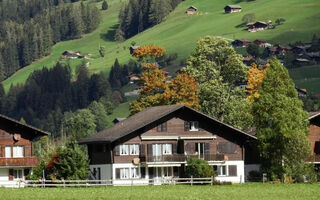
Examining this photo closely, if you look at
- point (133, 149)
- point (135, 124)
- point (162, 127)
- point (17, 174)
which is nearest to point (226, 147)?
point (162, 127)

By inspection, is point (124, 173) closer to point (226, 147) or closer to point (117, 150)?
point (117, 150)

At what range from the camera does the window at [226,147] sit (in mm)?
102625

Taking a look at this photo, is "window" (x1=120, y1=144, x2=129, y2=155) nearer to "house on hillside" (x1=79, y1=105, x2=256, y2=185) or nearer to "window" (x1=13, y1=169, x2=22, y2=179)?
"house on hillside" (x1=79, y1=105, x2=256, y2=185)

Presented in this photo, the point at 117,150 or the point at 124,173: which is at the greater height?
the point at 117,150

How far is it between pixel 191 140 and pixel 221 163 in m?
3.93

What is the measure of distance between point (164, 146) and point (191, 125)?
3661mm

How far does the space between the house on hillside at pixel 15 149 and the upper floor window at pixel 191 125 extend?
15.2m

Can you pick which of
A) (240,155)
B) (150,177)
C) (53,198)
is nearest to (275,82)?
(240,155)

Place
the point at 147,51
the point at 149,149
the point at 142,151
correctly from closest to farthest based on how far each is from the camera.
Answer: the point at 142,151, the point at 149,149, the point at 147,51

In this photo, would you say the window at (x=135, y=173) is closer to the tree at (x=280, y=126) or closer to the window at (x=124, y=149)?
the window at (x=124, y=149)

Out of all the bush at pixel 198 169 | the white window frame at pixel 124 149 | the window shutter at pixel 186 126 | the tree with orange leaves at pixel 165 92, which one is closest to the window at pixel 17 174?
the white window frame at pixel 124 149

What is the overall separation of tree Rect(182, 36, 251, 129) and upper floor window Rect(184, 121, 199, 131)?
13.1 meters

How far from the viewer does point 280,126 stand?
95750 mm

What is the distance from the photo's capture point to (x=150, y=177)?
325ft
